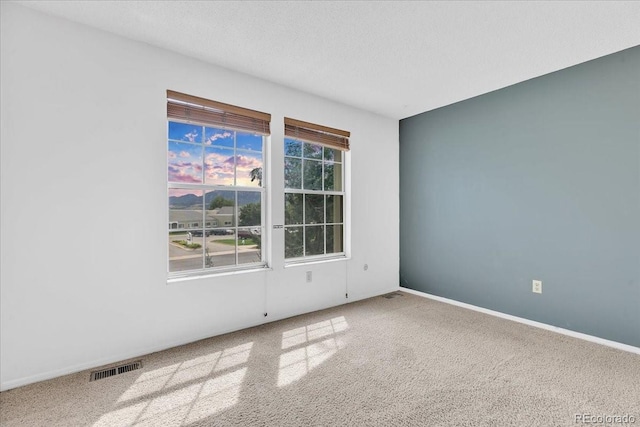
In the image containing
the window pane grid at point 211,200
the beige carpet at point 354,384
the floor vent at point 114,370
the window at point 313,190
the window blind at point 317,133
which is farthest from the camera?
the window at point 313,190

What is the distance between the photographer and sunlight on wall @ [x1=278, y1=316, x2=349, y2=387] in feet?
7.46

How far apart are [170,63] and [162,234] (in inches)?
59.1

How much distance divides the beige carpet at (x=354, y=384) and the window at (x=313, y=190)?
1120mm

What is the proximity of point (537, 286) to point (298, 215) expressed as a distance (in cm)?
268

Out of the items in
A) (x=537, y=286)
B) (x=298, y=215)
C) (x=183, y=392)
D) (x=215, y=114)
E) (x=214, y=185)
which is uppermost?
(x=215, y=114)

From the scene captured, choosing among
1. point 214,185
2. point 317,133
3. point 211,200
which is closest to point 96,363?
point 211,200

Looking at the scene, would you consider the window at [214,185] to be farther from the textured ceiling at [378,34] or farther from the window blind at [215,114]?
the textured ceiling at [378,34]

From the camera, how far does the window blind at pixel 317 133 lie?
3.47 metres

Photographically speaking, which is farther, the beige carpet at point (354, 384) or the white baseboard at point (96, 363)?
the white baseboard at point (96, 363)

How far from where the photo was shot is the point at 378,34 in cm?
241

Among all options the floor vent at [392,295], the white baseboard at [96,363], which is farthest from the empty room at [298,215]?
the floor vent at [392,295]

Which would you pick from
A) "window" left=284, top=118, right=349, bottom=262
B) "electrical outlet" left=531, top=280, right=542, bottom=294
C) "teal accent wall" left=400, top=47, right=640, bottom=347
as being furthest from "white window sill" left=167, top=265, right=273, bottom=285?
"electrical outlet" left=531, top=280, right=542, bottom=294

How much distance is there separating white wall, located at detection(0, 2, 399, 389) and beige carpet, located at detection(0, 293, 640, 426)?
0.79ft

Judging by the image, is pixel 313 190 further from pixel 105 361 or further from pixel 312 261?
pixel 105 361
